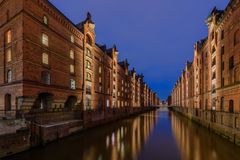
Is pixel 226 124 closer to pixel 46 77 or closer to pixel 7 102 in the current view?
pixel 46 77

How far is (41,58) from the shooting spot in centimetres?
2031

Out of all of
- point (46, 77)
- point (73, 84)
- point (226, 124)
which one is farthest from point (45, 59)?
point (226, 124)

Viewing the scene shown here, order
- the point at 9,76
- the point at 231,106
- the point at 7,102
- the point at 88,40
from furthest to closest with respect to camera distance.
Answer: the point at 88,40, the point at 7,102, the point at 9,76, the point at 231,106

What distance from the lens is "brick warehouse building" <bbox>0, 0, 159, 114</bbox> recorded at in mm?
18078

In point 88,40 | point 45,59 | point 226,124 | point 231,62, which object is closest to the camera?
point 226,124

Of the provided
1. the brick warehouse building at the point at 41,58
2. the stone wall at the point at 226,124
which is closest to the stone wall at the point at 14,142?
the brick warehouse building at the point at 41,58

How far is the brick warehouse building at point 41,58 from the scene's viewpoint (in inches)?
712

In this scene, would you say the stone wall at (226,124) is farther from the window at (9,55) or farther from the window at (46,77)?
the window at (9,55)

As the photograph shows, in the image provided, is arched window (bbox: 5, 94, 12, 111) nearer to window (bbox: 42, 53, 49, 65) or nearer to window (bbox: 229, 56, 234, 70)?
window (bbox: 42, 53, 49, 65)

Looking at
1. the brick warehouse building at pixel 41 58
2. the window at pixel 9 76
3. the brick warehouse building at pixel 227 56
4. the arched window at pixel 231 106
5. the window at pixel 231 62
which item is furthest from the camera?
the window at pixel 9 76

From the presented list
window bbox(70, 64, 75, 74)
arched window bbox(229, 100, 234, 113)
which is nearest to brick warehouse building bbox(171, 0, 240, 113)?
arched window bbox(229, 100, 234, 113)

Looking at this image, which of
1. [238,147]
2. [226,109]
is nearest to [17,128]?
A: [238,147]

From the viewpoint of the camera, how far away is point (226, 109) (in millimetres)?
20094

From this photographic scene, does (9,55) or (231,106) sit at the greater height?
(9,55)
